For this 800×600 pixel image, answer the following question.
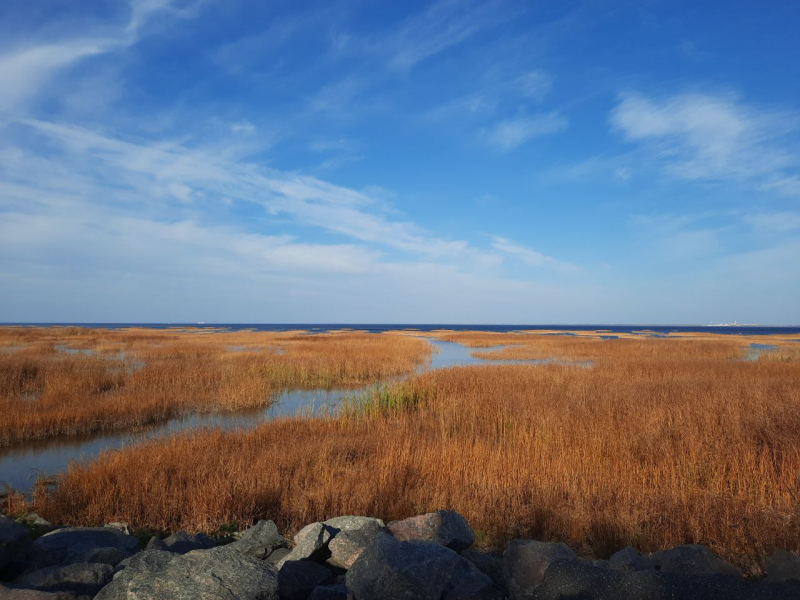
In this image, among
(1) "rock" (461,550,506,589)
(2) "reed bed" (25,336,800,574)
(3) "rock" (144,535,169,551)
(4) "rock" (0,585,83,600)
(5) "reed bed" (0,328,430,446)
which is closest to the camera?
(4) "rock" (0,585,83,600)

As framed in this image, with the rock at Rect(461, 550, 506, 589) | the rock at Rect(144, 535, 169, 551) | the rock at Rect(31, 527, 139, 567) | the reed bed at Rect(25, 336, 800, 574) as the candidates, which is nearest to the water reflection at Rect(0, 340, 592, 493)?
the reed bed at Rect(25, 336, 800, 574)

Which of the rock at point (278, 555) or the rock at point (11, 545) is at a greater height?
the rock at point (11, 545)

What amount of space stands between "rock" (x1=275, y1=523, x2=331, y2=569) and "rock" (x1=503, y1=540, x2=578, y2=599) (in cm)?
178

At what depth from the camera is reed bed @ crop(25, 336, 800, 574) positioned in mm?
5785

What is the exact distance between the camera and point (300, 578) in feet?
13.8

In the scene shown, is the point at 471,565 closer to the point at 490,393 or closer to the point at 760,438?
the point at 760,438

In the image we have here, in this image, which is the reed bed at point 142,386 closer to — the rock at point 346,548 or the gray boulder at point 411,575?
the rock at point 346,548

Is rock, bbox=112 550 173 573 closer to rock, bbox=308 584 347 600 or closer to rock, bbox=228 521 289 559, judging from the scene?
rock, bbox=228 521 289 559

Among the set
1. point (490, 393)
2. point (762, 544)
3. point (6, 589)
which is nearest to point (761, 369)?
point (490, 393)

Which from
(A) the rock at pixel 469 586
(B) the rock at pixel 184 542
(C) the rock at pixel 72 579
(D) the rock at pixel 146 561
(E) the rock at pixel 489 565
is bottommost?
(B) the rock at pixel 184 542

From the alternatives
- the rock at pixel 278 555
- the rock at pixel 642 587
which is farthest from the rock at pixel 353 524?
the rock at pixel 642 587

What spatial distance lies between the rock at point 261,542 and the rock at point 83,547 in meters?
1.10

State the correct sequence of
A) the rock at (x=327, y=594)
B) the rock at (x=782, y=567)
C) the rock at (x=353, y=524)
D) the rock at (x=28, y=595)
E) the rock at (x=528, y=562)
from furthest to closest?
the rock at (x=353, y=524)
the rock at (x=528, y=562)
the rock at (x=782, y=567)
the rock at (x=327, y=594)
the rock at (x=28, y=595)

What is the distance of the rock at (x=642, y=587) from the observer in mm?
3500
